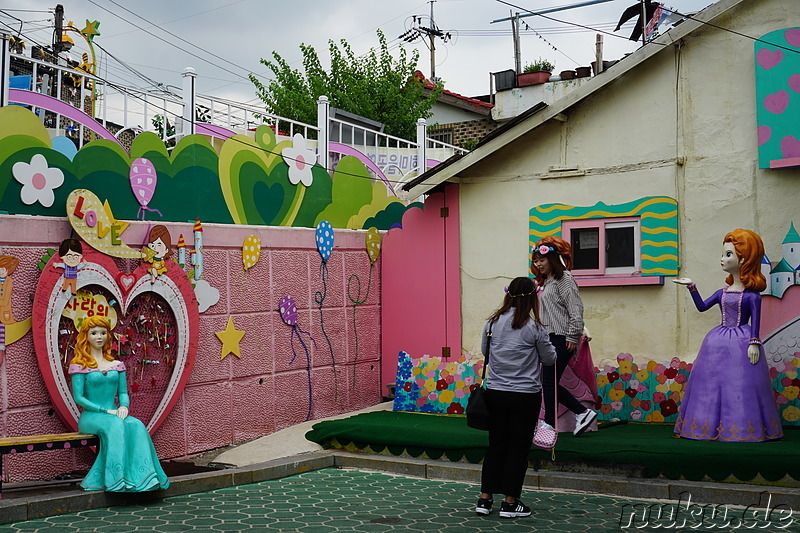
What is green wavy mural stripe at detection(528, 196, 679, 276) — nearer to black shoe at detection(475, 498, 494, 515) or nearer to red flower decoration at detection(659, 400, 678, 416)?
red flower decoration at detection(659, 400, 678, 416)

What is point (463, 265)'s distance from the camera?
1029cm

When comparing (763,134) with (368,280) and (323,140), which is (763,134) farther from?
(323,140)

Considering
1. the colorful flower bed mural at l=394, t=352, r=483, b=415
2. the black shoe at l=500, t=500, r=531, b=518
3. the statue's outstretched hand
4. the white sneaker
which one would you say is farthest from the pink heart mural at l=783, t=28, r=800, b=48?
the black shoe at l=500, t=500, r=531, b=518

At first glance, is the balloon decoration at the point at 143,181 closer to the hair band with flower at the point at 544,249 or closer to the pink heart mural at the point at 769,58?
the hair band with flower at the point at 544,249

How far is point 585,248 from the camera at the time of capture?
369 inches

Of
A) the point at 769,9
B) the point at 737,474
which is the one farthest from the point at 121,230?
the point at 769,9

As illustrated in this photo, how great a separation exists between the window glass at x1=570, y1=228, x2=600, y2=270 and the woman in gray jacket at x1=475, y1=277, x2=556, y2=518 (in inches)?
126

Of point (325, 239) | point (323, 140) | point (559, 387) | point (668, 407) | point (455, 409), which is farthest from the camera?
point (323, 140)

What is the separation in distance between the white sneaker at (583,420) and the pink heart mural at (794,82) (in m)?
3.62

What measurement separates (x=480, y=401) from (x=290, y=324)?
3.89 metres

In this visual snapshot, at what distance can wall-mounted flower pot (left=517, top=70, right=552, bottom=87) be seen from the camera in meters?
21.4

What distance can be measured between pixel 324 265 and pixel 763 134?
494 centimetres

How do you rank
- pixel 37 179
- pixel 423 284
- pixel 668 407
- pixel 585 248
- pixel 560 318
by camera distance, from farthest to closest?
pixel 423 284 < pixel 585 248 < pixel 668 407 < pixel 560 318 < pixel 37 179

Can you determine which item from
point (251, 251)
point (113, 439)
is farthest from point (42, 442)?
point (251, 251)
